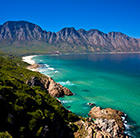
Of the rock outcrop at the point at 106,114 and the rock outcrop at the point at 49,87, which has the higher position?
the rock outcrop at the point at 49,87

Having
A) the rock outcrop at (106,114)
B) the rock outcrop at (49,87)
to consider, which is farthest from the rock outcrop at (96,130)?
the rock outcrop at (49,87)

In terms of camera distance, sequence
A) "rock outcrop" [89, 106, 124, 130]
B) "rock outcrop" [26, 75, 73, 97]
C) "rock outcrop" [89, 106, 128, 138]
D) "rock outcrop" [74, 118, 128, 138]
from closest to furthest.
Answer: "rock outcrop" [74, 118, 128, 138], "rock outcrop" [89, 106, 128, 138], "rock outcrop" [89, 106, 124, 130], "rock outcrop" [26, 75, 73, 97]

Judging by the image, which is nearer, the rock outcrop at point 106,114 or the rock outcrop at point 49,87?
the rock outcrop at point 106,114

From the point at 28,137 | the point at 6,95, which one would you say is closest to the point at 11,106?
the point at 6,95

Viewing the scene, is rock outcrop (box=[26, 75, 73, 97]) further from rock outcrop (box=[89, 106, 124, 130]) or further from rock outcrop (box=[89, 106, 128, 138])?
rock outcrop (box=[89, 106, 124, 130])

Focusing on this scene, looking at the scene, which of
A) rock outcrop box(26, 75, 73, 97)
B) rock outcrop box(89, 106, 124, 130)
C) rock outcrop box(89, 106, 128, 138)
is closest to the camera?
rock outcrop box(89, 106, 128, 138)

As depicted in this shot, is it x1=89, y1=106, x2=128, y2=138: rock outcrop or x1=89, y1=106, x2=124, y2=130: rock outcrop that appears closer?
x1=89, y1=106, x2=128, y2=138: rock outcrop

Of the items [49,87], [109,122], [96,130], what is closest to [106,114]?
[109,122]

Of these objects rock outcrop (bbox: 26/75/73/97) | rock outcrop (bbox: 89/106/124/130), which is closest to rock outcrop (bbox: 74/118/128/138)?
rock outcrop (bbox: 89/106/124/130)

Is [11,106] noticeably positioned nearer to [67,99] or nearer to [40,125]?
[40,125]

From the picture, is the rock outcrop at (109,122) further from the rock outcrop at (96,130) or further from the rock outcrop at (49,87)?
the rock outcrop at (49,87)

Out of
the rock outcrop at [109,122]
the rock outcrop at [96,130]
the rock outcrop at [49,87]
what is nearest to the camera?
the rock outcrop at [96,130]
